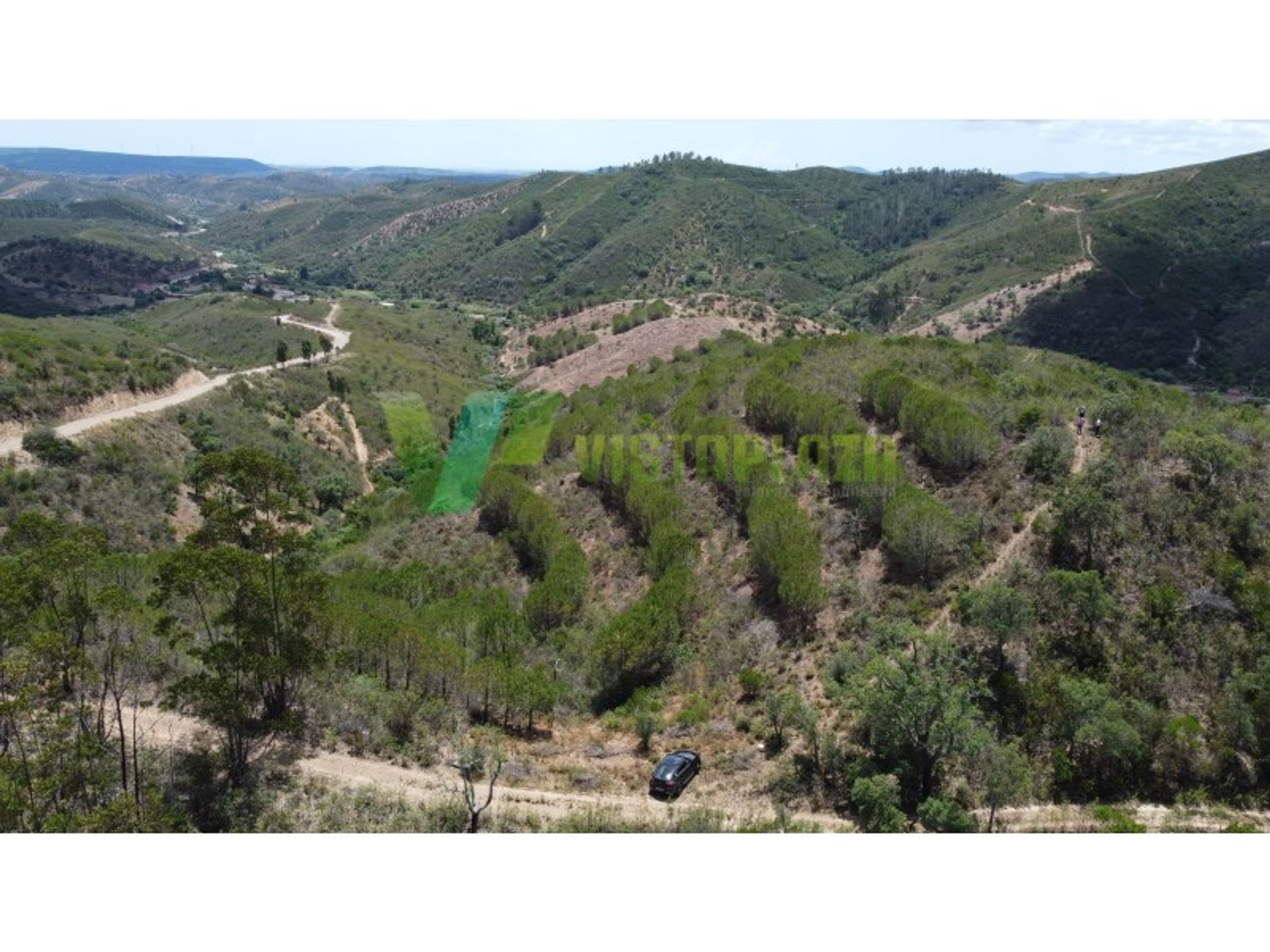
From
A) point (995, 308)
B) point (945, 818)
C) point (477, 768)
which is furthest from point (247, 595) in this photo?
point (995, 308)

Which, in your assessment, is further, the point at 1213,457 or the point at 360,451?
the point at 360,451

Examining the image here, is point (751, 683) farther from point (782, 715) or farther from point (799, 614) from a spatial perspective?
point (799, 614)

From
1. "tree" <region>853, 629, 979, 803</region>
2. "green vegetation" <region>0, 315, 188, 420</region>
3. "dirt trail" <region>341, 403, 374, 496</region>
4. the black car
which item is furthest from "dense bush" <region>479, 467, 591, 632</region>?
"green vegetation" <region>0, 315, 188, 420</region>

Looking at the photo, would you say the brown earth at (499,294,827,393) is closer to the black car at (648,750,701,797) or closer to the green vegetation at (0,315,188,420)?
the green vegetation at (0,315,188,420)

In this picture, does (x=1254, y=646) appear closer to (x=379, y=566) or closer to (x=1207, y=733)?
(x=1207, y=733)

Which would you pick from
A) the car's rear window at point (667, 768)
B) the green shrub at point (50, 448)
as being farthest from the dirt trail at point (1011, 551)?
the green shrub at point (50, 448)

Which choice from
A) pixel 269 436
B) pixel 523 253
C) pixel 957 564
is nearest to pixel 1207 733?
pixel 957 564

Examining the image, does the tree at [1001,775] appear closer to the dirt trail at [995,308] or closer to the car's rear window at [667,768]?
the car's rear window at [667,768]
